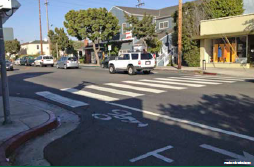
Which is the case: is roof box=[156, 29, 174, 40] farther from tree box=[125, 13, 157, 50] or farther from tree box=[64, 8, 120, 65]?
tree box=[64, 8, 120, 65]

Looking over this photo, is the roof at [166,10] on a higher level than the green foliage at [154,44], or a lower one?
higher

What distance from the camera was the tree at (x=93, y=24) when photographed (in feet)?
123

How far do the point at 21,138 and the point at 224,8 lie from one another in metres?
26.2

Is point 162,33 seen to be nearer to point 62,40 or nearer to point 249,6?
point 249,6

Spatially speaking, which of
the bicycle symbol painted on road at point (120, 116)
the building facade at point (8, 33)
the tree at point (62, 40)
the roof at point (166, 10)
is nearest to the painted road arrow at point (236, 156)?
the bicycle symbol painted on road at point (120, 116)

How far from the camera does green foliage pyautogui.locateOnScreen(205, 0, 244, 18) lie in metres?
26.5

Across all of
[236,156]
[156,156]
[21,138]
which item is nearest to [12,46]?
[21,138]

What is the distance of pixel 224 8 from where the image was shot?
88.1 feet

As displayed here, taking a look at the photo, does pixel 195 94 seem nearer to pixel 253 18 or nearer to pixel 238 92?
pixel 238 92

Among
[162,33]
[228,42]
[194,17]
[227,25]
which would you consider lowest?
[228,42]

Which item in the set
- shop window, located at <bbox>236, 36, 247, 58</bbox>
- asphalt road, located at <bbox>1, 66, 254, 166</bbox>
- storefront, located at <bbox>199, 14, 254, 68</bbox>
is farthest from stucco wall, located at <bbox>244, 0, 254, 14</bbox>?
asphalt road, located at <bbox>1, 66, 254, 166</bbox>

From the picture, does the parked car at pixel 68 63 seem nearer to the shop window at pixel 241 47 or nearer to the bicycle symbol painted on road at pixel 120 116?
the shop window at pixel 241 47

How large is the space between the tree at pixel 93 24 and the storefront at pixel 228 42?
1556 centimetres

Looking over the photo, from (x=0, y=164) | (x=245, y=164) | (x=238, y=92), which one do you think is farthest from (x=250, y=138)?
(x=238, y=92)
